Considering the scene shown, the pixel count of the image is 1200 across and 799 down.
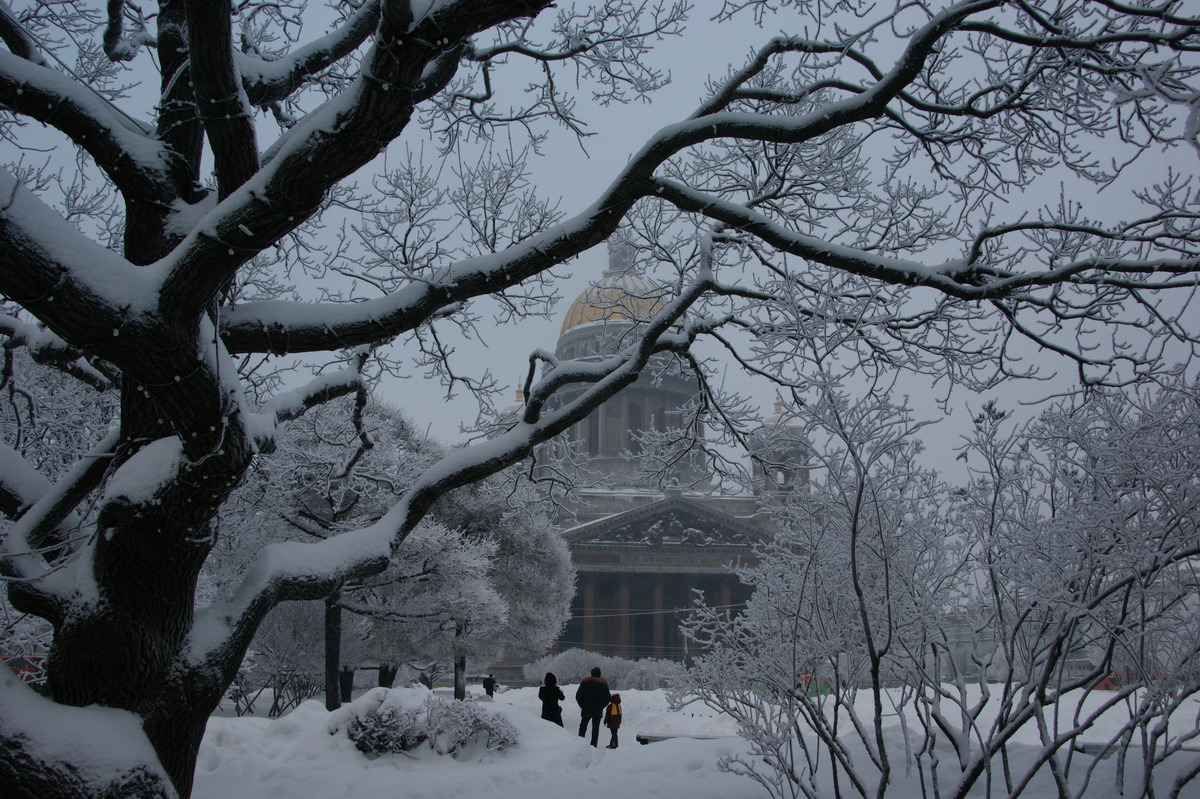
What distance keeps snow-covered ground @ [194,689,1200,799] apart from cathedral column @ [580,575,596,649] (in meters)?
32.7

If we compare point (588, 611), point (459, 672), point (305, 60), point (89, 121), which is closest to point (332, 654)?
point (459, 672)

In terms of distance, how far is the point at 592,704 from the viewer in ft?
45.5

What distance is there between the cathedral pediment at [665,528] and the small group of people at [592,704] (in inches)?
1116

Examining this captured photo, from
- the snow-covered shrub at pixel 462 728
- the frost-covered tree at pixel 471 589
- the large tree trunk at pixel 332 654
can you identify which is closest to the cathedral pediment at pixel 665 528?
the frost-covered tree at pixel 471 589

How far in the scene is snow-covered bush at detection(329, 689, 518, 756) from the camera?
34.8ft

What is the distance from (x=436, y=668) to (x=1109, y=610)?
86.6 feet

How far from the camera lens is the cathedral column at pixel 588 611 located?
147 feet

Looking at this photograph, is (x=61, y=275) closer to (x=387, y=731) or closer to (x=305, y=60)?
(x=305, y=60)

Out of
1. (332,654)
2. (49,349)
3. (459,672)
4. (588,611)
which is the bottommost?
(459,672)

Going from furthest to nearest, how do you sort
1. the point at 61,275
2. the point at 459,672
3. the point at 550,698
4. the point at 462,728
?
the point at 459,672 < the point at 550,698 < the point at 462,728 < the point at 61,275

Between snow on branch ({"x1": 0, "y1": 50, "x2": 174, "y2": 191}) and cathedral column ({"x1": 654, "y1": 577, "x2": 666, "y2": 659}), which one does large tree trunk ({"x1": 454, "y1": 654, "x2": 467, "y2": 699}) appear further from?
cathedral column ({"x1": 654, "y1": 577, "x2": 666, "y2": 659})

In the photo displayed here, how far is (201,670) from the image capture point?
4.34 metres

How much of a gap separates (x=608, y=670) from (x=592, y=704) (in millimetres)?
18119

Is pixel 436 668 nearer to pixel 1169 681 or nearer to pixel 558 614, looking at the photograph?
pixel 558 614
